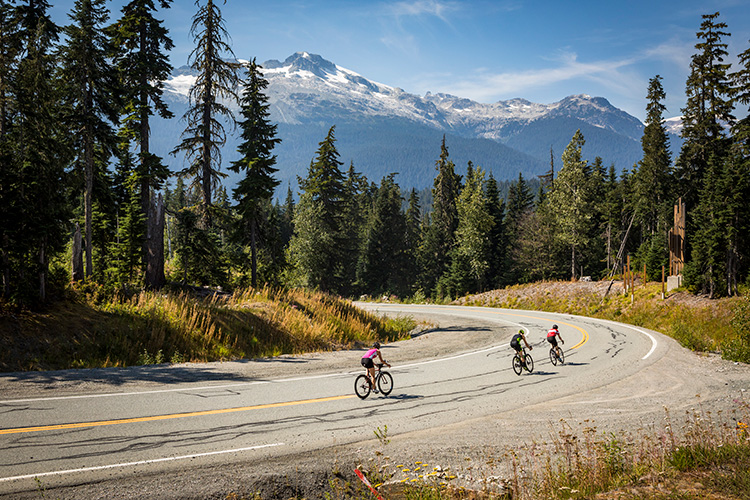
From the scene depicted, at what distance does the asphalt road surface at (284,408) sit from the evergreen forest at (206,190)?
6.07 meters

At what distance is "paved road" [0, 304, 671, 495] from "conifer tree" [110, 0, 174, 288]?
45.8ft

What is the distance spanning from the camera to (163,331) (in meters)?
13.5

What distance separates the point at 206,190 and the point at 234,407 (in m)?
19.0

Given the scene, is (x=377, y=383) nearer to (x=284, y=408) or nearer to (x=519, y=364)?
(x=284, y=408)

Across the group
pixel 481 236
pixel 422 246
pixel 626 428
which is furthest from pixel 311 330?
pixel 422 246

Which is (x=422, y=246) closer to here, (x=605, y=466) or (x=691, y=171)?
(x=691, y=171)

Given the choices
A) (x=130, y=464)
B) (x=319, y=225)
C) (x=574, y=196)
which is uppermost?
(x=574, y=196)

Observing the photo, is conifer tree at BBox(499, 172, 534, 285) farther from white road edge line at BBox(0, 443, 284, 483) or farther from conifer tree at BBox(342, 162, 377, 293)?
white road edge line at BBox(0, 443, 284, 483)

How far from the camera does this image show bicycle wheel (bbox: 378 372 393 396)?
1065cm

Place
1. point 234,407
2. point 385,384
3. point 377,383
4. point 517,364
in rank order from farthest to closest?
point 517,364 < point 385,384 < point 377,383 < point 234,407

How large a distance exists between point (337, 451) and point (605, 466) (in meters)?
4.08

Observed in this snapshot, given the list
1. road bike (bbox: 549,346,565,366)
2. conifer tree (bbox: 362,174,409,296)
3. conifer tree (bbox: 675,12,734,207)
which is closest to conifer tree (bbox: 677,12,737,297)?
conifer tree (bbox: 675,12,734,207)

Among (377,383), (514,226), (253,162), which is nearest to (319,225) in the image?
(253,162)

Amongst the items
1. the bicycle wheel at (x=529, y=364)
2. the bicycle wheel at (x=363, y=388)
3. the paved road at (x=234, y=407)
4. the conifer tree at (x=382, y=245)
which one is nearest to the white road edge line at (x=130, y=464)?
the paved road at (x=234, y=407)
